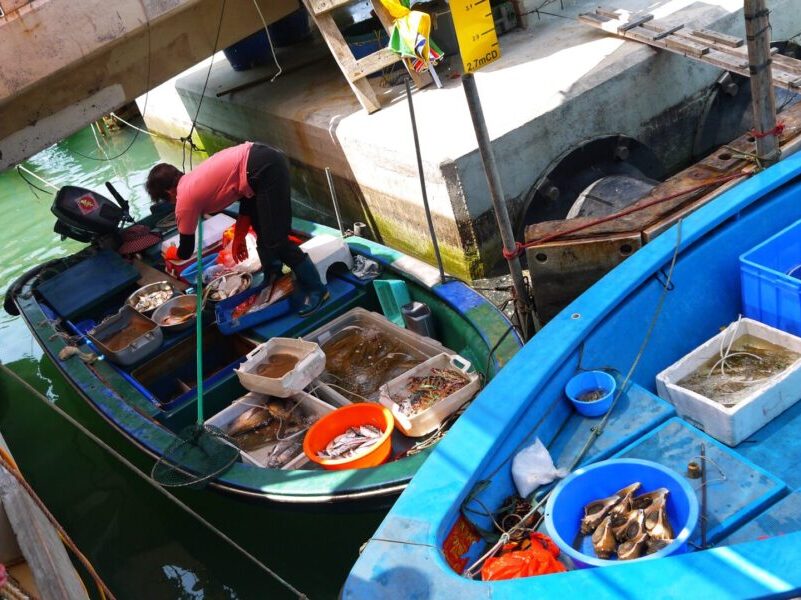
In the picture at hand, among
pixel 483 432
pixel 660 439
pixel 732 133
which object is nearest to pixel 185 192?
pixel 483 432

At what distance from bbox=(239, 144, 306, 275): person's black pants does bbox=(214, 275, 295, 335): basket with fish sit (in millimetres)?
224

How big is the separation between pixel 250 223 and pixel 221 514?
6.49 ft

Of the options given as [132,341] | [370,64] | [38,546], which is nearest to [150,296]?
[132,341]

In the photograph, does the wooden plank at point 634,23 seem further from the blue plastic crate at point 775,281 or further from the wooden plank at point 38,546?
the wooden plank at point 38,546

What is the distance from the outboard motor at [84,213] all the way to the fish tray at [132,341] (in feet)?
3.97

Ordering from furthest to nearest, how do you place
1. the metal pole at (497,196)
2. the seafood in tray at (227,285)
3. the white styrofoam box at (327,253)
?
the seafood in tray at (227,285) < the white styrofoam box at (327,253) < the metal pole at (497,196)

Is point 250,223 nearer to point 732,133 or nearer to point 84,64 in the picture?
point 84,64

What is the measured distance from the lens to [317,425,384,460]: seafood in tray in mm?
4062

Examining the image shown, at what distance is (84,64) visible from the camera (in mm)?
6773

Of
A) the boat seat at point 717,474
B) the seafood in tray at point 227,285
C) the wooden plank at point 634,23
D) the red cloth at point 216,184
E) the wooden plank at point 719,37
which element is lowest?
the seafood in tray at point 227,285

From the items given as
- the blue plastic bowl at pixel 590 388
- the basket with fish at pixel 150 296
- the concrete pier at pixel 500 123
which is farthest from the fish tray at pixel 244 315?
the blue plastic bowl at pixel 590 388

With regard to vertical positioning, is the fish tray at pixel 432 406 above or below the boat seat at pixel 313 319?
below

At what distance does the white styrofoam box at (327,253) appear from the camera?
5.34 metres

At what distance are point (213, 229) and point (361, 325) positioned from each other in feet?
6.86
